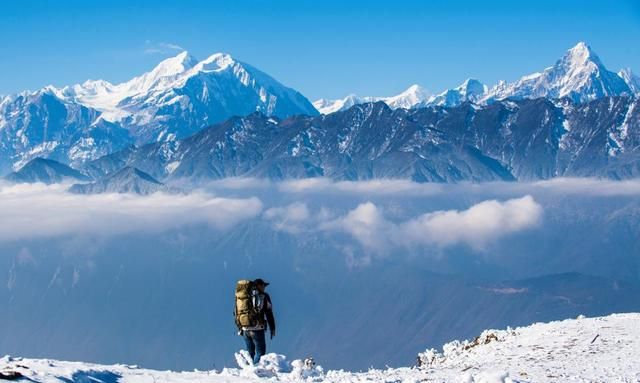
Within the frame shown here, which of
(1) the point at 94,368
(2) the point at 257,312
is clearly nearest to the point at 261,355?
(2) the point at 257,312

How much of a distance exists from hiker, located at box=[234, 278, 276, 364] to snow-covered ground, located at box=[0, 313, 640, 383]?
85 centimetres

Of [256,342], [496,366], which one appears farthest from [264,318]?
[496,366]

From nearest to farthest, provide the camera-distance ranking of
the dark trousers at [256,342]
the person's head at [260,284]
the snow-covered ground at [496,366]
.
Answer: the snow-covered ground at [496,366] → the person's head at [260,284] → the dark trousers at [256,342]

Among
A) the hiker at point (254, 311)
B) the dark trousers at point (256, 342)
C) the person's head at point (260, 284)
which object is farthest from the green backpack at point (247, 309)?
the dark trousers at point (256, 342)

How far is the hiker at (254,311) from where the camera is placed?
2716 centimetres

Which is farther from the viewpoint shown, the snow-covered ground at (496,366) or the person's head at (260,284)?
the person's head at (260,284)

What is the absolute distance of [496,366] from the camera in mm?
28656

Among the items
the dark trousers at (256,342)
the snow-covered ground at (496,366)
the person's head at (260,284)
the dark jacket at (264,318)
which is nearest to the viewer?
the snow-covered ground at (496,366)

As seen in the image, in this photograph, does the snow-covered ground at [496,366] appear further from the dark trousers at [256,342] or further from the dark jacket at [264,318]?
the dark jacket at [264,318]

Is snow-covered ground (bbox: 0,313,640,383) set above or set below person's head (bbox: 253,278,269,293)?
below

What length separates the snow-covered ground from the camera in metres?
23.1

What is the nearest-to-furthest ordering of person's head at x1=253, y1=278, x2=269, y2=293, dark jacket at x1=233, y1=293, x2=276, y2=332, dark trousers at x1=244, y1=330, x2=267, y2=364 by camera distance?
person's head at x1=253, y1=278, x2=269, y2=293
dark jacket at x1=233, y1=293, x2=276, y2=332
dark trousers at x1=244, y1=330, x2=267, y2=364

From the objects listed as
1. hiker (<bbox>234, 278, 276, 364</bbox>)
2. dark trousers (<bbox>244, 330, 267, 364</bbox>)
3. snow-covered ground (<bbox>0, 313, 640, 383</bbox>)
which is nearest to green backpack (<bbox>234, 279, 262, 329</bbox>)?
hiker (<bbox>234, 278, 276, 364</bbox>)

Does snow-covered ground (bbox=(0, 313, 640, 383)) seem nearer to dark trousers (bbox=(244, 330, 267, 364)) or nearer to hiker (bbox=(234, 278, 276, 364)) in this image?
dark trousers (bbox=(244, 330, 267, 364))
